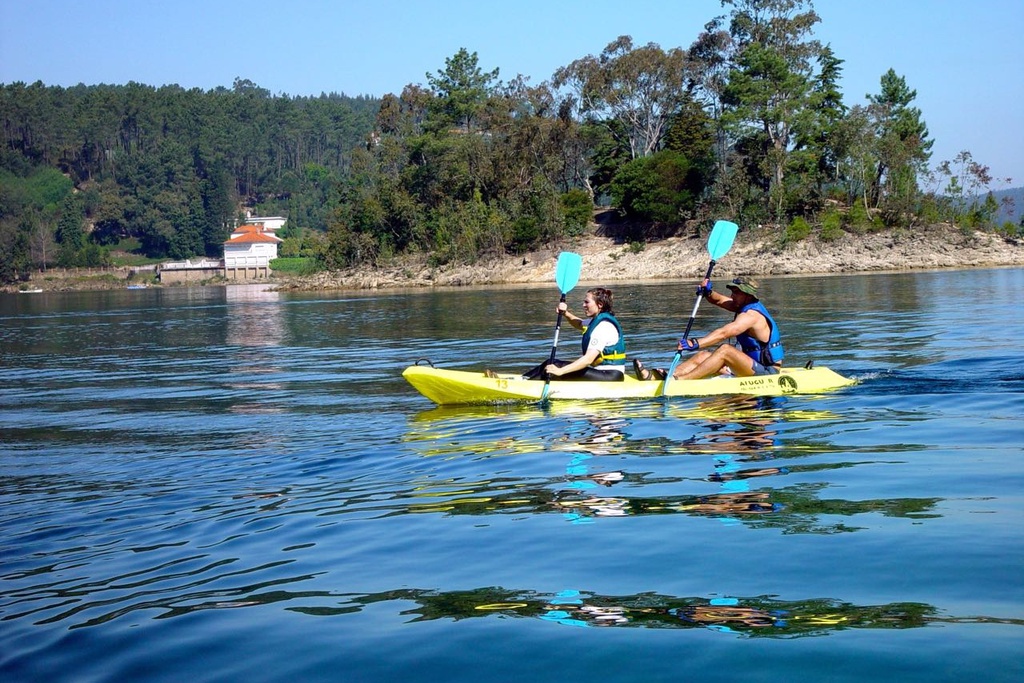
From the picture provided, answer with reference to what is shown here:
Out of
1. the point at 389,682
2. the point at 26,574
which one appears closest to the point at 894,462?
the point at 389,682

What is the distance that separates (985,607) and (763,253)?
52293 mm

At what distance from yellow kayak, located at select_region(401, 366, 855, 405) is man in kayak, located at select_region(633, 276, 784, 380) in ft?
0.73

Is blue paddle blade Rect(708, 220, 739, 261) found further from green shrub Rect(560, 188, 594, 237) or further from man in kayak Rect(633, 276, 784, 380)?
green shrub Rect(560, 188, 594, 237)

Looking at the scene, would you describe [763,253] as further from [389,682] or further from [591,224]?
[389,682]

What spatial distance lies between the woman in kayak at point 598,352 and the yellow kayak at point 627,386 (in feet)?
0.46

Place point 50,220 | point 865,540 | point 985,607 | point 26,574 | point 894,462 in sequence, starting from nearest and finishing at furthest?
point 985,607 → point 865,540 → point 26,574 → point 894,462 → point 50,220

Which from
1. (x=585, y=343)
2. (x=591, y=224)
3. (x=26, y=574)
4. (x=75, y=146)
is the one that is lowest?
(x=26, y=574)

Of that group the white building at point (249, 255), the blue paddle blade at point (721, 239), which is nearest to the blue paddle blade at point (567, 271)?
the blue paddle blade at point (721, 239)

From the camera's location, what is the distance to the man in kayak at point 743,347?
12.4 metres

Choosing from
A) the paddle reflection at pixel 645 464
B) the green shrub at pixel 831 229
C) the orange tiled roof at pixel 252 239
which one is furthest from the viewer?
the orange tiled roof at pixel 252 239

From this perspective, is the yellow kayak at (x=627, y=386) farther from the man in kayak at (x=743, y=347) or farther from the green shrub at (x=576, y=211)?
the green shrub at (x=576, y=211)

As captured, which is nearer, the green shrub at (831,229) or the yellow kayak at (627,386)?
the yellow kayak at (627,386)

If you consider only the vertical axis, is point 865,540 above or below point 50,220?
below

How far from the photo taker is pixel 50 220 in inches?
5591
